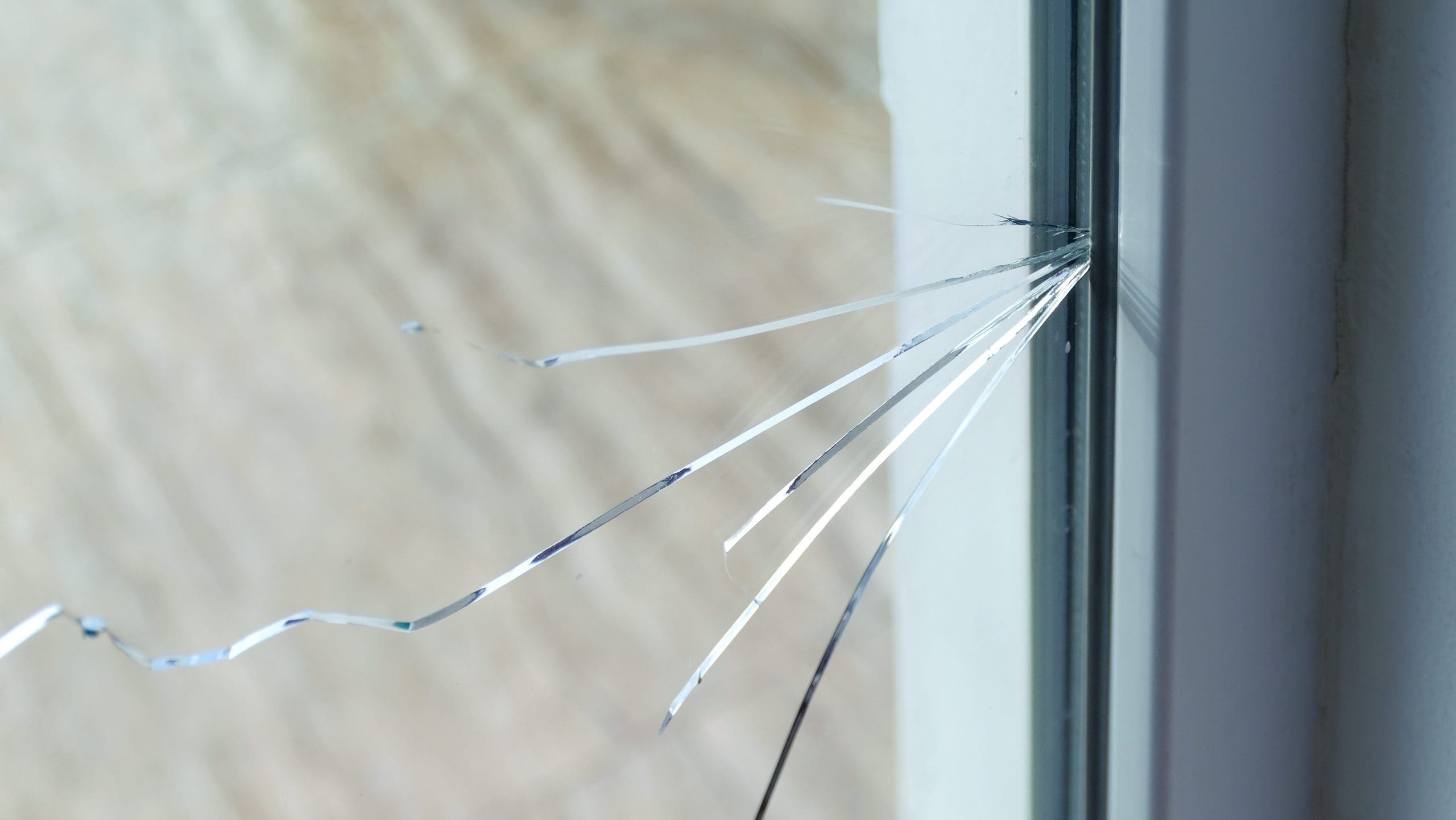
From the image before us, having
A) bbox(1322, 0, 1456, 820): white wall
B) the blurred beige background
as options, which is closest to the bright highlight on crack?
the blurred beige background

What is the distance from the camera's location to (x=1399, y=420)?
1.30 feet

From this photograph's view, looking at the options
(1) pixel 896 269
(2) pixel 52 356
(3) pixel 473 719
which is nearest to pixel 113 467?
(2) pixel 52 356

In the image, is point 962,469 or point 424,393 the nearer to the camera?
point 424,393

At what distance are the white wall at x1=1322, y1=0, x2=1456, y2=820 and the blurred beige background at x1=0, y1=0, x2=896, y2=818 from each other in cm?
20

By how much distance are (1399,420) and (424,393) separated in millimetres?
380

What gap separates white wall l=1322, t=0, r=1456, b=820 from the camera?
377mm

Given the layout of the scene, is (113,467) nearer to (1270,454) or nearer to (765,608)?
(765,608)

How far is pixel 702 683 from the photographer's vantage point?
392mm

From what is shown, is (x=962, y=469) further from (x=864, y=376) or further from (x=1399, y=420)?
(x=1399, y=420)

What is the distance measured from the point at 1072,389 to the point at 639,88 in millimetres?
217

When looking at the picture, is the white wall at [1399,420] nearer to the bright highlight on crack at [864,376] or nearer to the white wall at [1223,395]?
the white wall at [1223,395]

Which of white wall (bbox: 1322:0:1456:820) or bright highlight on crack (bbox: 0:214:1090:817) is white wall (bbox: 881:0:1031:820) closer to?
bright highlight on crack (bbox: 0:214:1090:817)

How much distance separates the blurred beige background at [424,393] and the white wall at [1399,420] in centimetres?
20

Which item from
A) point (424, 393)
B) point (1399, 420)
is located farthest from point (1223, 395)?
point (424, 393)
